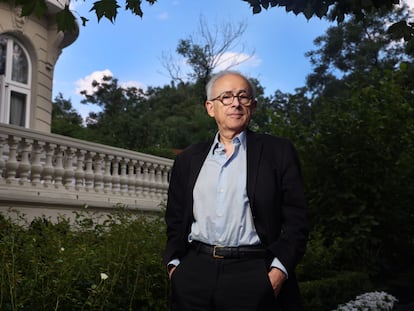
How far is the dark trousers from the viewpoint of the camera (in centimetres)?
219

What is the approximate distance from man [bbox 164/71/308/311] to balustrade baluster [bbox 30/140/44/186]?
627cm

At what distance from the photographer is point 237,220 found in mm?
2334

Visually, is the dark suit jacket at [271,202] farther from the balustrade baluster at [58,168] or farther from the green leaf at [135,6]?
the balustrade baluster at [58,168]

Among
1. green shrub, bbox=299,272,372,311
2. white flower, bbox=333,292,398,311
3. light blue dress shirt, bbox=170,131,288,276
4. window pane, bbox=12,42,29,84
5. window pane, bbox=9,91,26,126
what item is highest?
window pane, bbox=12,42,29,84

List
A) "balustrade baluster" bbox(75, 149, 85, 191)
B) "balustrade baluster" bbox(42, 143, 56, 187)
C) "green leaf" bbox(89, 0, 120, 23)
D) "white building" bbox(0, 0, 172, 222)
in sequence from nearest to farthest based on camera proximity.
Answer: "green leaf" bbox(89, 0, 120, 23) < "white building" bbox(0, 0, 172, 222) < "balustrade baluster" bbox(42, 143, 56, 187) < "balustrade baluster" bbox(75, 149, 85, 191)

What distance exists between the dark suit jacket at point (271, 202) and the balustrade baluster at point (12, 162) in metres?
6.03

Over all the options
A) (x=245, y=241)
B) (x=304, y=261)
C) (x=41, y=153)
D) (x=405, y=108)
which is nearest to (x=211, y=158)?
(x=245, y=241)

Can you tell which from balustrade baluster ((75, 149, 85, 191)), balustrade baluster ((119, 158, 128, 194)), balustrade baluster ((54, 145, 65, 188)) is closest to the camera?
balustrade baluster ((54, 145, 65, 188))

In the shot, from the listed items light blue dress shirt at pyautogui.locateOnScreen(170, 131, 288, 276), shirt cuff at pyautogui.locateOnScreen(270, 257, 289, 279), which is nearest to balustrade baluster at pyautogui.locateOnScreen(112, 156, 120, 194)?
light blue dress shirt at pyautogui.locateOnScreen(170, 131, 288, 276)

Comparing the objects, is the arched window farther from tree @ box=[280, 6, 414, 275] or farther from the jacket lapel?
the jacket lapel

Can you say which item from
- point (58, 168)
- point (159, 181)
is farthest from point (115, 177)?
point (159, 181)

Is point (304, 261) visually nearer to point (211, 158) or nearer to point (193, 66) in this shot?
point (211, 158)

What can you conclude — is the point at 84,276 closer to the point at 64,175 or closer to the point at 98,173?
the point at 64,175

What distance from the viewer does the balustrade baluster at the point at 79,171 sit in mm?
9188
